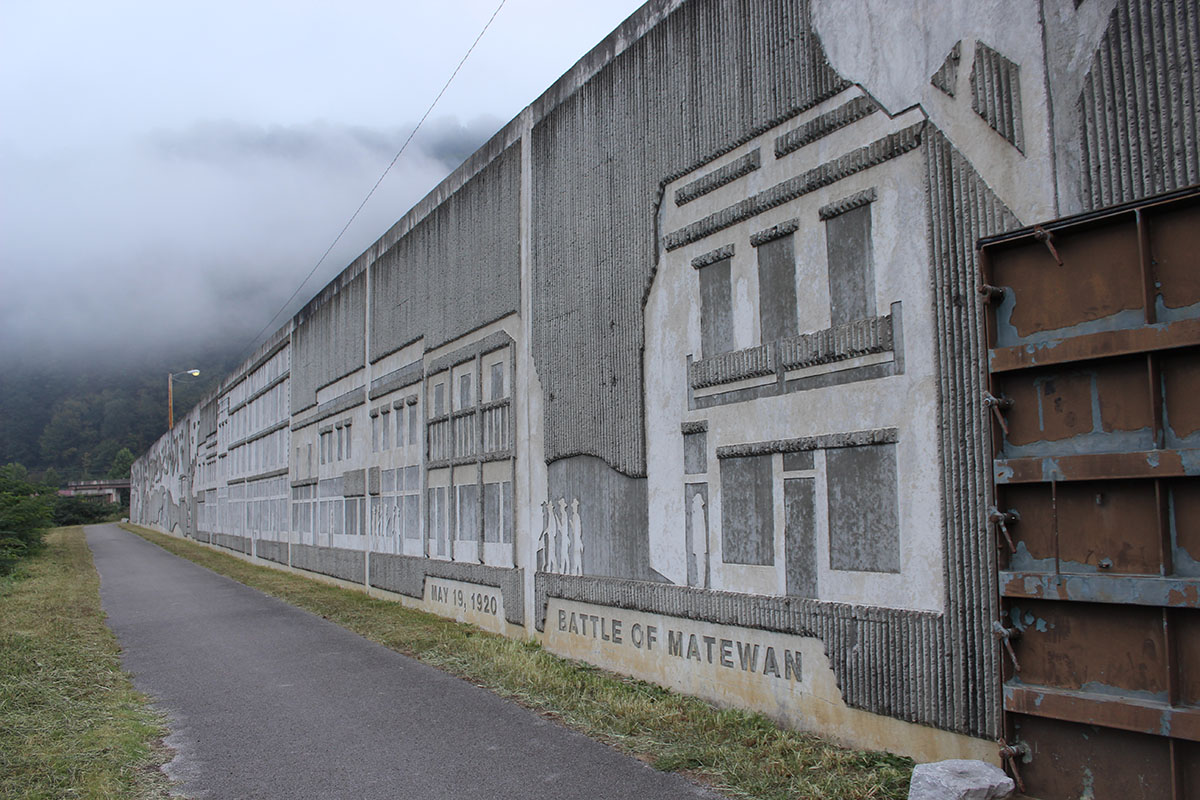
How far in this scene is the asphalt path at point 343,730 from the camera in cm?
605

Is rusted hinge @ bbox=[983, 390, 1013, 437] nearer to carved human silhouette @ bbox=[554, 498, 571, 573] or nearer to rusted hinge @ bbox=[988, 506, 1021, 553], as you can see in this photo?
rusted hinge @ bbox=[988, 506, 1021, 553]

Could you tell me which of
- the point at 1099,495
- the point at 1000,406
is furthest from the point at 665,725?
the point at 1099,495

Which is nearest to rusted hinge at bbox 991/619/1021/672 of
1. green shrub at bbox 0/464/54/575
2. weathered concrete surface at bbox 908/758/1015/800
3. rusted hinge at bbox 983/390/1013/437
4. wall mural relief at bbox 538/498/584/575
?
weathered concrete surface at bbox 908/758/1015/800

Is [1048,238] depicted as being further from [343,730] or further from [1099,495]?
[343,730]

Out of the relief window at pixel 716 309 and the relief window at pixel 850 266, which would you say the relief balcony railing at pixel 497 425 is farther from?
the relief window at pixel 850 266

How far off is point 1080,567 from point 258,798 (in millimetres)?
4945

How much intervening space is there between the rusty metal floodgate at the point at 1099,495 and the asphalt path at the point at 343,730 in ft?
7.02

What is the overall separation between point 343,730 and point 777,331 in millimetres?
4653

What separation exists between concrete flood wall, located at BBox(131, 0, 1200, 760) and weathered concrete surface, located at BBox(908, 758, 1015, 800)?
49cm

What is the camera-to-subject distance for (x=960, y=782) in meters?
4.72

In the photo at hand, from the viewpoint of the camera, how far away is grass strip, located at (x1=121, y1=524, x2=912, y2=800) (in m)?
5.63

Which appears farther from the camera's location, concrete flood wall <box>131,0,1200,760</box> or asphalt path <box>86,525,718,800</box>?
asphalt path <box>86,525,718,800</box>

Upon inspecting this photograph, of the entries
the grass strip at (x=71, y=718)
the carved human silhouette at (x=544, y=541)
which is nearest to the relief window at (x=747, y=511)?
the carved human silhouette at (x=544, y=541)

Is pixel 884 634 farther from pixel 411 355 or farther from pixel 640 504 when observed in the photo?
pixel 411 355
